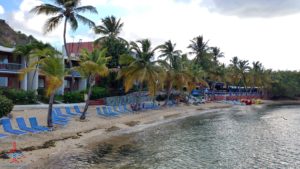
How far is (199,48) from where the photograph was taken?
74250 millimetres

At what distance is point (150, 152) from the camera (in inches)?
866

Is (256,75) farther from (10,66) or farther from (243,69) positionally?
(10,66)

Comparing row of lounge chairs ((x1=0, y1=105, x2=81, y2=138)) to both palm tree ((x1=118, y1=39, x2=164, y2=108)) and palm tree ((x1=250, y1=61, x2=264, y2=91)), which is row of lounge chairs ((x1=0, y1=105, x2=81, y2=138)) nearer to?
palm tree ((x1=118, y1=39, x2=164, y2=108))

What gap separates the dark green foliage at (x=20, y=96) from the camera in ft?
114

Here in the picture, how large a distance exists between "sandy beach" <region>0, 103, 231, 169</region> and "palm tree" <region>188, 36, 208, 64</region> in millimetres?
33250

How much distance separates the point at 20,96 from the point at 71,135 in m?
12.9

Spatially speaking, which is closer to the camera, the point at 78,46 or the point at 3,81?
the point at 3,81

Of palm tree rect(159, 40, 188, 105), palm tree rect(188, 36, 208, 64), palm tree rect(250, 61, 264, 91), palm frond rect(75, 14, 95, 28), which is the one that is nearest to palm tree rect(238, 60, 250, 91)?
palm tree rect(250, 61, 264, 91)

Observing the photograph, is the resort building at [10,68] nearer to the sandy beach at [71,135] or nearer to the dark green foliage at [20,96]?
the dark green foliage at [20,96]

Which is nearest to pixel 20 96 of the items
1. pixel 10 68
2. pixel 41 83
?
pixel 10 68

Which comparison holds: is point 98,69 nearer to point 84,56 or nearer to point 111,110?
point 84,56

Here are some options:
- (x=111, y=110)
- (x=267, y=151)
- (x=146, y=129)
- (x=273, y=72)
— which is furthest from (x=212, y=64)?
(x=267, y=151)

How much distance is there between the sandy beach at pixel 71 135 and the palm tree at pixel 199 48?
33.2 metres

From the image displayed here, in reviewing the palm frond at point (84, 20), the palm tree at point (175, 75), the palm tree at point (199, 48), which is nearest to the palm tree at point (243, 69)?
the palm tree at point (199, 48)
